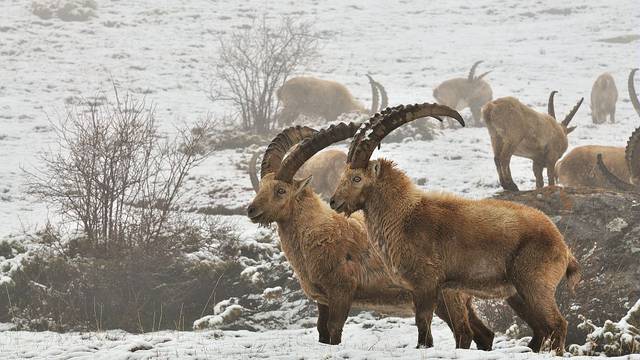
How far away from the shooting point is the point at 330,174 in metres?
18.8

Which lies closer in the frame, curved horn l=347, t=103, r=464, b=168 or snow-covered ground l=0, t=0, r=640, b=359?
curved horn l=347, t=103, r=464, b=168

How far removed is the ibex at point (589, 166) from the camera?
1736cm

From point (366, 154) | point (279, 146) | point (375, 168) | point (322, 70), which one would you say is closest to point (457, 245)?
point (375, 168)

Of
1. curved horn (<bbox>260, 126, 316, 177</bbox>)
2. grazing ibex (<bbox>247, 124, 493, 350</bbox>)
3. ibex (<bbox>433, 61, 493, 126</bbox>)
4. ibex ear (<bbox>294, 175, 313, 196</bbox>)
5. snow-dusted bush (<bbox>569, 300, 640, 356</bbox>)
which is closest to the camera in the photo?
grazing ibex (<bbox>247, 124, 493, 350</bbox>)

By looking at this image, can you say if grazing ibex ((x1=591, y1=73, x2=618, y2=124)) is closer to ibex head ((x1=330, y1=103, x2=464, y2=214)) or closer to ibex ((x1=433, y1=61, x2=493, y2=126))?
ibex ((x1=433, y1=61, x2=493, y2=126))

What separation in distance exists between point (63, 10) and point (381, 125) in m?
37.9

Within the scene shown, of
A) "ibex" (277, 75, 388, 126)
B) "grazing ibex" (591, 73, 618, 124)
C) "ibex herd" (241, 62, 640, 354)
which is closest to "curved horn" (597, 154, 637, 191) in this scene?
"ibex herd" (241, 62, 640, 354)

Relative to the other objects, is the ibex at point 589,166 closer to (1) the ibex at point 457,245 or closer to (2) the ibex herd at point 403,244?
(2) the ibex herd at point 403,244

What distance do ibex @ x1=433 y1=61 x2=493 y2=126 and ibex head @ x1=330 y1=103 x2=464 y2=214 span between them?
74.0 feet

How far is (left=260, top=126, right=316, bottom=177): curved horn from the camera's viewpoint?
9.62 metres

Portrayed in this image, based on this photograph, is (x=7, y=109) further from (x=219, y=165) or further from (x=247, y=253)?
(x=247, y=253)

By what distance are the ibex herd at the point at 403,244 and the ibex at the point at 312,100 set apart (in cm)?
1758

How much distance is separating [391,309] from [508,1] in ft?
146

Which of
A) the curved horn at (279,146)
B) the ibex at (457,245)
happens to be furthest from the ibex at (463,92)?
the ibex at (457,245)
